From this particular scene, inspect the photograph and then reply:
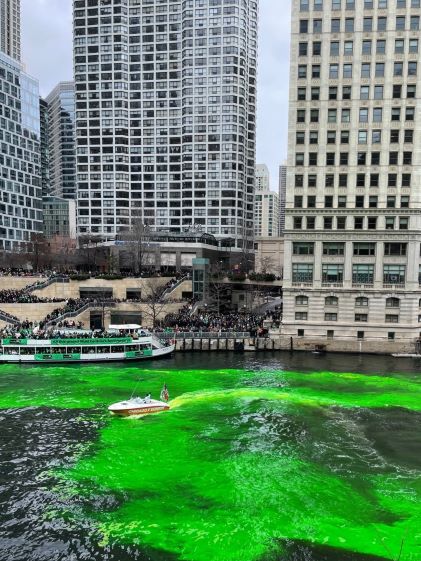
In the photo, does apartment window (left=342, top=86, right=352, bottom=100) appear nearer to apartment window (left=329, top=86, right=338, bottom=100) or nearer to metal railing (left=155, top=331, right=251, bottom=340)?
apartment window (left=329, top=86, right=338, bottom=100)

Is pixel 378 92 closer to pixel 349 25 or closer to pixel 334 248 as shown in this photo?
pixel 349 25

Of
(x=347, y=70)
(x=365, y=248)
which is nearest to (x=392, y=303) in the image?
(x=365, y=248)

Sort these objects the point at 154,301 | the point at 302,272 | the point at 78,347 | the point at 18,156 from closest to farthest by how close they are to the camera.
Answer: the point at 78,347 < the point at 302,272 < the point at 154,301 < the point at 18,156

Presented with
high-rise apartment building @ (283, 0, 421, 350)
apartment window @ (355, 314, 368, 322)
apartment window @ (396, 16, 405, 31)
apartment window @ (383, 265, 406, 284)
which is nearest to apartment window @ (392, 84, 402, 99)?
high-rise apartment building @ (283, 0, 421, 350)

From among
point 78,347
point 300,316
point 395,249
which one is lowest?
point 78,347

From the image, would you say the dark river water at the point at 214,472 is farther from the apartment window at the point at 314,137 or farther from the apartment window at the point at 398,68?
the apartment window at the point at 398,68

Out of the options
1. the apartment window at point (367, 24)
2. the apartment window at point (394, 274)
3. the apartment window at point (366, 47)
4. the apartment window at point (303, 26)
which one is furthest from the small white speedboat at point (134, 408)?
the apartment window at point (367, 24)
